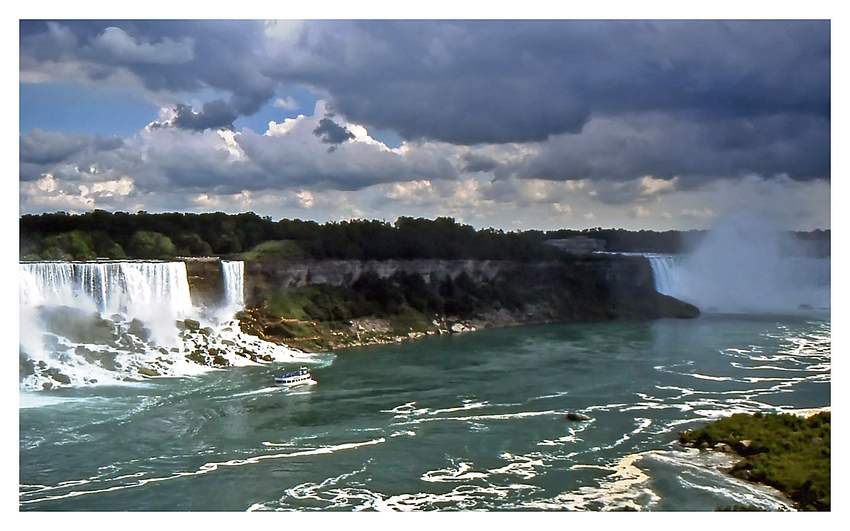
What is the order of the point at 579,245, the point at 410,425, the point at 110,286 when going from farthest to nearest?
1. the point at 579,245
2. the point at 110,286
3. the point at 410,425

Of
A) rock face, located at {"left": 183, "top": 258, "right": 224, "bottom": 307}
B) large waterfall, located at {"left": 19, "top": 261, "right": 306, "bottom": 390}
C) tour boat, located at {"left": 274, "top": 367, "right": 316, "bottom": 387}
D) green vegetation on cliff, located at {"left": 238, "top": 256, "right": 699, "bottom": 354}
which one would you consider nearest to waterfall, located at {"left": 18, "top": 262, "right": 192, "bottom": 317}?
large waterfall, located at {"left": 19, "top": 261, "right": 306, "bottom": 390}

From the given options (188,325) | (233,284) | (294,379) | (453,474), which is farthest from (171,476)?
(233,284)

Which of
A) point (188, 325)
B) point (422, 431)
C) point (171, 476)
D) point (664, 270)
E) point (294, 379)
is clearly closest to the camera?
point (171, 476)

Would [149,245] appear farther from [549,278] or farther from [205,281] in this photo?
[549,278]

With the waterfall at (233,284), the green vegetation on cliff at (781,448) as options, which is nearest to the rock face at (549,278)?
the waterfall at (233,284)

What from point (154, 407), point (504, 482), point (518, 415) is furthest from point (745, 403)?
point (154, 407)

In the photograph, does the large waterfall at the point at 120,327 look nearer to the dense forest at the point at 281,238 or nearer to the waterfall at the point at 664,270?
the dense forest at the point at 281,238

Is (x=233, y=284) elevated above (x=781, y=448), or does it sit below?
above

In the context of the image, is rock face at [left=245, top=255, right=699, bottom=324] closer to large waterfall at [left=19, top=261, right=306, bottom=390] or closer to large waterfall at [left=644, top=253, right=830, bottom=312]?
large waterfall at [left=644, top=253, right=830, bottom=312]
